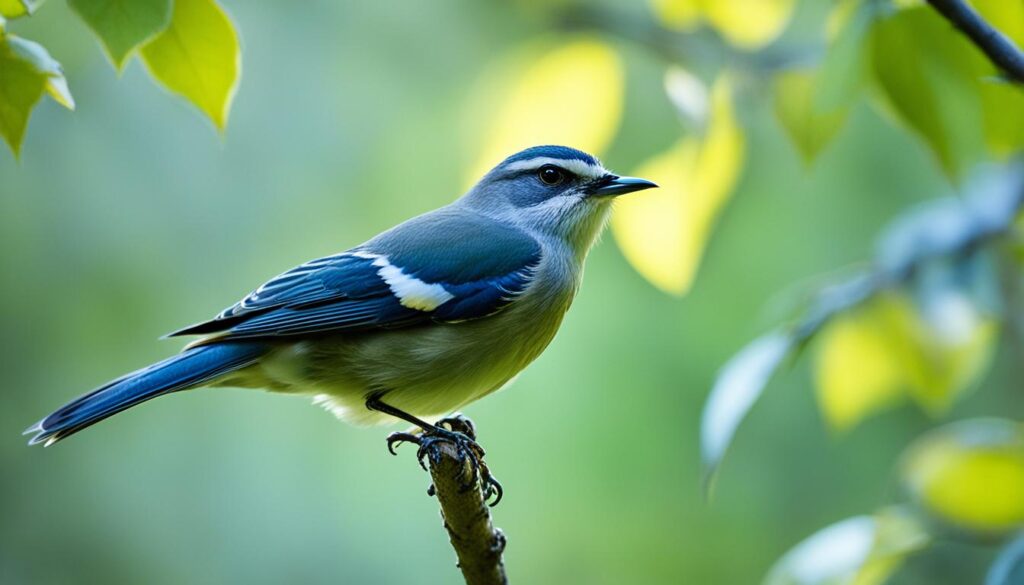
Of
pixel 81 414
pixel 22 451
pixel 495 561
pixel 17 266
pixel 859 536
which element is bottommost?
pixel 859 536

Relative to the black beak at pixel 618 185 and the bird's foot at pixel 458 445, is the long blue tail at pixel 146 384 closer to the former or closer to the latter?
the bird's foot at pixel 458 445

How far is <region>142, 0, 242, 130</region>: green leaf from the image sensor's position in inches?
74.9

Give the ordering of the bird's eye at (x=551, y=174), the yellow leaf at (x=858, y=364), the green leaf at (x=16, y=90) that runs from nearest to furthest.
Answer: the green leaf at (x=16, y=90) → the yellow leaf at (x=858, y=364) → the bird's eye at (x=551, y=174)

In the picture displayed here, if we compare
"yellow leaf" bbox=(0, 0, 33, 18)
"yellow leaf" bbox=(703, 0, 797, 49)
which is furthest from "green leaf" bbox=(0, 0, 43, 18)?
"yellow leaf" bbox=(703, 0, 797, 49)

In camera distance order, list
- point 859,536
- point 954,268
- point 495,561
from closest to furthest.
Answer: point 859,536
point 495,561
point 954,268

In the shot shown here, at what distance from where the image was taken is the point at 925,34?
7.11 feet

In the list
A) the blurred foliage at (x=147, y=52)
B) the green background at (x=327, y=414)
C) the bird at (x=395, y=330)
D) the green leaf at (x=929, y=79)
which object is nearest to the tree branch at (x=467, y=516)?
the bird at (x=395, y=330)

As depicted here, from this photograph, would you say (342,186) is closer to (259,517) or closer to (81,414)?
(259,517)

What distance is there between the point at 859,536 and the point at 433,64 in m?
4.64

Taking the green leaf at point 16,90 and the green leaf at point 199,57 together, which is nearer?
the green leaf at point 16,90

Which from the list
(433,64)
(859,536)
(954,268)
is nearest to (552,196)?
(954,268)

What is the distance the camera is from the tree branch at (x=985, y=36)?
77.1 inches

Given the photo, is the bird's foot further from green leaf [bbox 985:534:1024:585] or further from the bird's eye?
green leaf [bbox 985:534:1024:585]

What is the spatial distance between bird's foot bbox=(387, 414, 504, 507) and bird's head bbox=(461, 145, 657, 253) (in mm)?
814
